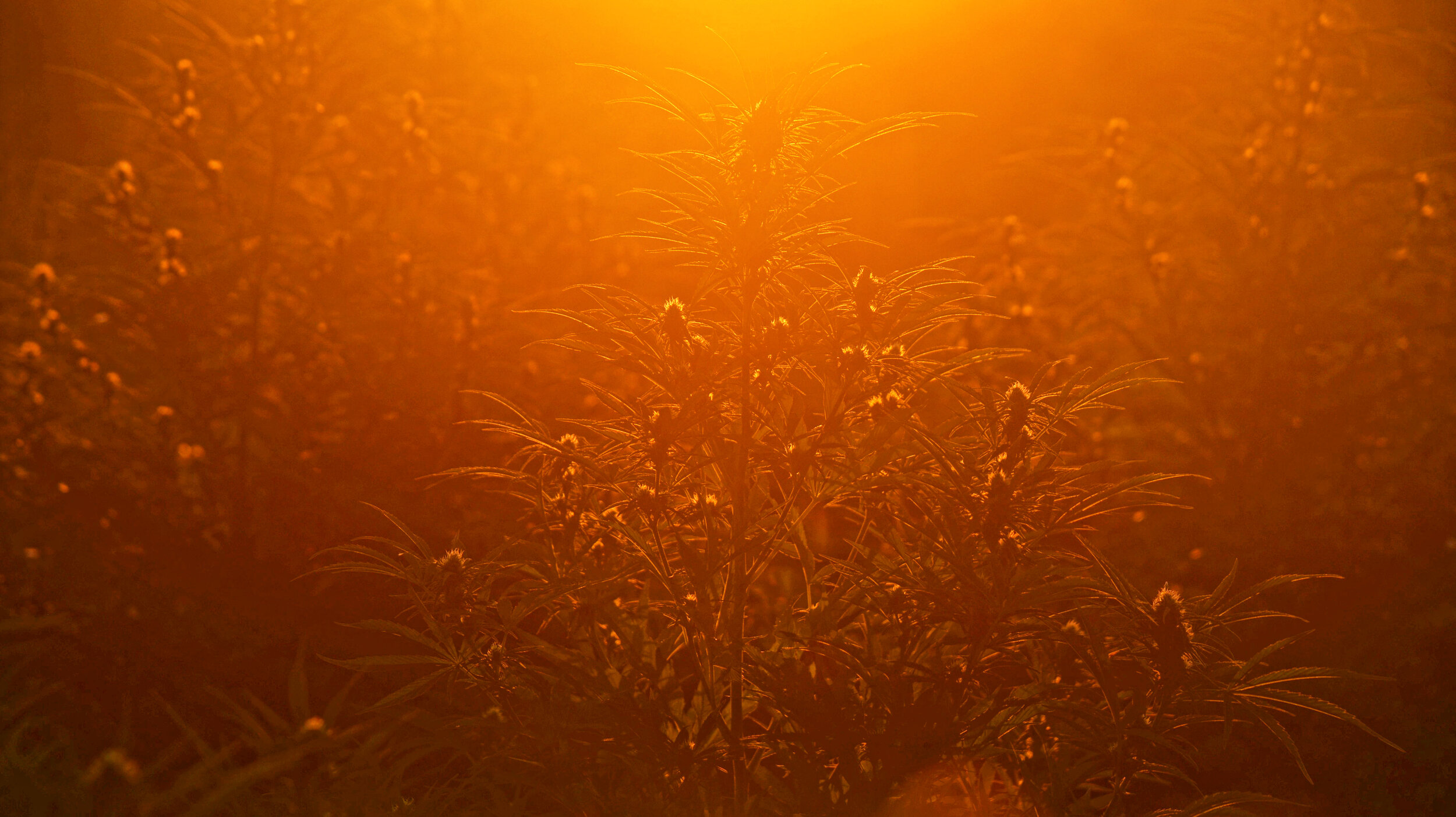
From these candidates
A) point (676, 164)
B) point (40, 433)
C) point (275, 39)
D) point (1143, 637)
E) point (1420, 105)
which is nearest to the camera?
point (1143, 637)

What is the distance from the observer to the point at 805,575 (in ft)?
7.67

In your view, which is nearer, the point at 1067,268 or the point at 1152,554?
the point at 1152,554

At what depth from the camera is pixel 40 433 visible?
13.1 ft

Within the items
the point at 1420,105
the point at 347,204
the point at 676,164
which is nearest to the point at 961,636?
the point at 676,164

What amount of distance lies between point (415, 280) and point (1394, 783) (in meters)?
4.55

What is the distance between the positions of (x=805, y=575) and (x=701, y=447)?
417mm

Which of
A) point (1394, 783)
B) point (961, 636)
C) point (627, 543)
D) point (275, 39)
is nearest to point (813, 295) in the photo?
point (627, 543)

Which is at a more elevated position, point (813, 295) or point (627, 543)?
point (813, 295)

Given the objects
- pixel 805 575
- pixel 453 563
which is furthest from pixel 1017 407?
pixel 453 563

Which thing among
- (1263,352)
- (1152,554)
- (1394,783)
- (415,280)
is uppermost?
(415,280)

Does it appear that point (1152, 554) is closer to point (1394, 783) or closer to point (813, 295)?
point (1394, 783)

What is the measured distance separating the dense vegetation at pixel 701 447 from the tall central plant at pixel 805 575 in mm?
16

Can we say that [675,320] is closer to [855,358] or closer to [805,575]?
[855,358]

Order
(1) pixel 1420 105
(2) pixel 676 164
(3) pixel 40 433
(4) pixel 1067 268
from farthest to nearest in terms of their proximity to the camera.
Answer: (4) pixel 1067 268
(1) pixel 1420 105
(3) pixel 40 433
(2) pixel 676 164
